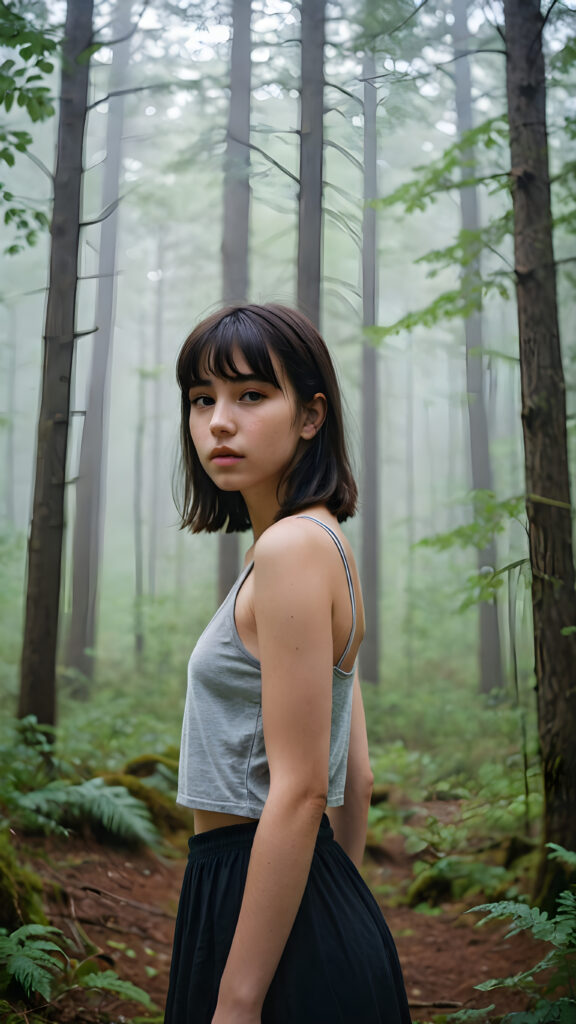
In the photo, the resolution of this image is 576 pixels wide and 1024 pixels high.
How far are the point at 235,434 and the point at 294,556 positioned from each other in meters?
0.32

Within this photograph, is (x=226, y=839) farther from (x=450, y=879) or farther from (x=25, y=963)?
(x=450, y=879)

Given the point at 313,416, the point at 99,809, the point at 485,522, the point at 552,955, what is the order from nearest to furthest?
1. the point at 313,416
2. the point at 552,955
3. the point at 485,522
4. the point at 99,809

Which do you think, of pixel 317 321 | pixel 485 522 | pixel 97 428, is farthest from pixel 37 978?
pixel 97 428

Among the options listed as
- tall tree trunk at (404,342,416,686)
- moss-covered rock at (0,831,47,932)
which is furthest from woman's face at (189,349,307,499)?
tall tree trunk at (404,342,416,686)

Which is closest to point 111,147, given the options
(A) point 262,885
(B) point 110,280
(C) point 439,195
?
(B) point 110,280

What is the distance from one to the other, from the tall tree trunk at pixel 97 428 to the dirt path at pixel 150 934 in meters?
2.65

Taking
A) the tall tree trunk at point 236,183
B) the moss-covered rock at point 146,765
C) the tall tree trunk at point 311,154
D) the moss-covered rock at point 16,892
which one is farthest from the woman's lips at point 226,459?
the moss-covered rock at point 146,765

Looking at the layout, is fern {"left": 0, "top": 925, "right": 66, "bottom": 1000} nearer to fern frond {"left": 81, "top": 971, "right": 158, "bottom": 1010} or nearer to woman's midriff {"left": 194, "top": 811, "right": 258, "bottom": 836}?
fern frond {"left": 81, "top": 971, "right": 158, "bottom": 1010}

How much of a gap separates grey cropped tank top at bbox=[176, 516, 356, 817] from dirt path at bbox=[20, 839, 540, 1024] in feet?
6.30

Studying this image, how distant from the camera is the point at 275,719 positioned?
3.56 feet

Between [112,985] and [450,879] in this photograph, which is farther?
[450,879]

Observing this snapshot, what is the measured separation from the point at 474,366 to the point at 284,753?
20.7 ft

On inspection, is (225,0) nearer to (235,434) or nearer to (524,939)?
(235,434)

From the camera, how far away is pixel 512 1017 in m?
2.19
